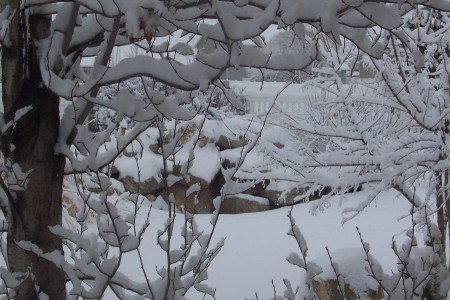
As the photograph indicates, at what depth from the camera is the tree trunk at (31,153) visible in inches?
65.0

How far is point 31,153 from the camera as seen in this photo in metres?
1.68

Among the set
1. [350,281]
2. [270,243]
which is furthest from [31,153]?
[270,243]

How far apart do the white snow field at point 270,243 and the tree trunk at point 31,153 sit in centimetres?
274

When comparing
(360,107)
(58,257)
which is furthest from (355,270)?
(58,257)

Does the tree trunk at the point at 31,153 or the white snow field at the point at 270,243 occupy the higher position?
the white snow field at the point at 270,243

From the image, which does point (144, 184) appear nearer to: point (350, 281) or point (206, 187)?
point (206, 187)

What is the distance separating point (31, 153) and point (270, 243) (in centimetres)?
554

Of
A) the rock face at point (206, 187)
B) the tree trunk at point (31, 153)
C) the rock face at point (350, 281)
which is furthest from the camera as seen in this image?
the rock face at point (206, 187)

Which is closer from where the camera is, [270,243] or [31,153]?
[31,153]

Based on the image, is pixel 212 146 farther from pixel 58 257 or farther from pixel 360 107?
pixel 58 257

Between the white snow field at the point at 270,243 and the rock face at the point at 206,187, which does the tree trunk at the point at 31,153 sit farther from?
the rock face at the point at 206,187

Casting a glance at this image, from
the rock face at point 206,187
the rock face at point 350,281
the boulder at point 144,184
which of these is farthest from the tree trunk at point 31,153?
the boulder at point 144,184

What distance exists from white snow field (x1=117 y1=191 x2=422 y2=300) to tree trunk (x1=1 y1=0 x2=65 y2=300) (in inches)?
108

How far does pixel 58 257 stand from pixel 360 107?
14.7ft
